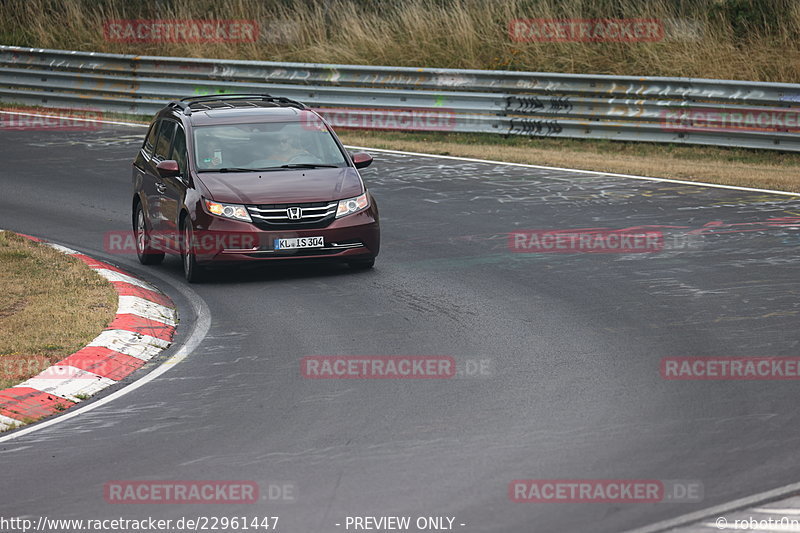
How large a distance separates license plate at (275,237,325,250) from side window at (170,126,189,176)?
1.51m

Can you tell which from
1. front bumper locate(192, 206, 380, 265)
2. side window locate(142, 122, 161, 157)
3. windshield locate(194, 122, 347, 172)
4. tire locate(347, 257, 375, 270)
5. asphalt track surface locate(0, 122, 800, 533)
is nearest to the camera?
asphalt track surface locate(0, 122, 800, 533)

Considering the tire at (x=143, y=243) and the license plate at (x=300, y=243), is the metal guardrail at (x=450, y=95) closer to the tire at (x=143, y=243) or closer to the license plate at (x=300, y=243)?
the tire at (x=143, y=243)

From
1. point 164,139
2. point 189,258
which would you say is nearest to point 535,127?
point 164,139

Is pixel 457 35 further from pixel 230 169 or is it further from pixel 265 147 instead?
pixel 230 169

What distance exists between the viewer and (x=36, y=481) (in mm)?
6996

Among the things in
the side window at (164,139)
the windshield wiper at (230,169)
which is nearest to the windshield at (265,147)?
the windshield wiper at (230,169)

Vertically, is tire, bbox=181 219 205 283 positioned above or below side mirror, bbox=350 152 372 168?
below

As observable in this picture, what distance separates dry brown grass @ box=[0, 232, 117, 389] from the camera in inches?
386

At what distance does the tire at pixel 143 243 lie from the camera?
46.5 feet

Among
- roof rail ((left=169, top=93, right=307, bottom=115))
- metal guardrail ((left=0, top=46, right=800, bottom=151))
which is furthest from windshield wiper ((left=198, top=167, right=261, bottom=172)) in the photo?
metal guardrail ((left=0, top=46, right=800, bottom=151))

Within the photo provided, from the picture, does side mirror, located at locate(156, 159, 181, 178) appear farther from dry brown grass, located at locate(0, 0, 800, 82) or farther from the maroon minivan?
dry brown grass, located at locate(0, 0, 800, 82)

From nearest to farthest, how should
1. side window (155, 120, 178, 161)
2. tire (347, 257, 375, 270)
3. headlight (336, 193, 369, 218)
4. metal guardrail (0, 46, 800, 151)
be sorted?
headlight (336, 193, 369, 218), tire (347, 257, 375, 270), side window (155, 120, 178, 161), metal guardrail (0, 46, 800, 151)

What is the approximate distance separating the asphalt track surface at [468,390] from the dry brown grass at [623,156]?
273cm

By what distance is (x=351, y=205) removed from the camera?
12992mm
